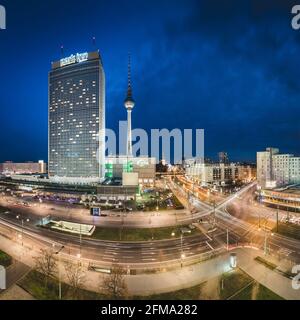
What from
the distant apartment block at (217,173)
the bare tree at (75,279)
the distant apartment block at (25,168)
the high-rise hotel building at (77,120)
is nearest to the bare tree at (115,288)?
the bare tree at (75,279)

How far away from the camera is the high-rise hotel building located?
9500 centimetres

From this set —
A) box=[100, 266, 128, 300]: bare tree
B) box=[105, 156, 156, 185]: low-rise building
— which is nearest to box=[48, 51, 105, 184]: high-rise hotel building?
box=[105, 156, 156, 185]: low-rise building

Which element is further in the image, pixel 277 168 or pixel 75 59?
pixel 75 59

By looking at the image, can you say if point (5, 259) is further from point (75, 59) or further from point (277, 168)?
point (277, 168)

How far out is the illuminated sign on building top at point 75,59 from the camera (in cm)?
9556

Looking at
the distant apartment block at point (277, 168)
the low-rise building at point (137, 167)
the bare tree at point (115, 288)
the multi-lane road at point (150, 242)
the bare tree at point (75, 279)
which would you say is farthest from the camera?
the low-rise building at point (137, 167)

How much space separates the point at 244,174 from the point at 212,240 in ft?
350

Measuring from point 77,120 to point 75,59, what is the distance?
24.3m

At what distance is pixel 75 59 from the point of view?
97.3 m

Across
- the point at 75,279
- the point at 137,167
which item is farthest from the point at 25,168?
the point at 75,279

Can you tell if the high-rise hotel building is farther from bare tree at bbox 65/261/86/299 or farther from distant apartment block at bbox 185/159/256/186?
bare tree at bbox 65/261/86/299

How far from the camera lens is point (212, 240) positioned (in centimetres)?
3241

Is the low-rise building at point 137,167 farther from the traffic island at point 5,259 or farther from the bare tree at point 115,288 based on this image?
the bare tree at point 115,288
